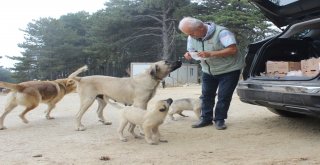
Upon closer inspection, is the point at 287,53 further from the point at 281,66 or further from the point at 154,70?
the point at 154,70

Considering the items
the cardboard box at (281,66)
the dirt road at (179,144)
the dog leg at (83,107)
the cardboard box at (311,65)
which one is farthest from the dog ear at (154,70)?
the cardboard box at (311,65)

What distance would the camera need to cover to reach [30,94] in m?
7.64

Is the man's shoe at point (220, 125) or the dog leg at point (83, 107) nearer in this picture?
the man's shoe at point (220, 125)

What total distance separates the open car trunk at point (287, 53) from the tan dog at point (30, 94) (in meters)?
3.97

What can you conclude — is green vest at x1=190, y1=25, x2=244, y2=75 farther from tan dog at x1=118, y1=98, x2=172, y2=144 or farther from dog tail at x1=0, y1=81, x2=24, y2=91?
dog tail at x1=0, y1=81, x2=24, y2=91

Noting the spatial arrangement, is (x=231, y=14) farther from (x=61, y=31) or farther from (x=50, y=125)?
(x=50, y=125)

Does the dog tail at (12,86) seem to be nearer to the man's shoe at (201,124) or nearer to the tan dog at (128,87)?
the tan dog at (128,87)

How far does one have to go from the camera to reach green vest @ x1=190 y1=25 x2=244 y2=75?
6.23 m

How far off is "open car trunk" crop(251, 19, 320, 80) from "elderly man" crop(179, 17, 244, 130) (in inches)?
13.2

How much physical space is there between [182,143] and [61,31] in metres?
40.2

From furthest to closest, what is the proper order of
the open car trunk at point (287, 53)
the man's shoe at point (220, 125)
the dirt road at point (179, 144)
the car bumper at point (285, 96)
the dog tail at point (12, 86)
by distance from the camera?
1. the dog tail at point (12, 86)
2. the man's shoe at point (220, 125)
3. the open car trunk at point (287, 53)
4. the car bumper at point (285, 96)
5. the dirt road at point (179, 144)

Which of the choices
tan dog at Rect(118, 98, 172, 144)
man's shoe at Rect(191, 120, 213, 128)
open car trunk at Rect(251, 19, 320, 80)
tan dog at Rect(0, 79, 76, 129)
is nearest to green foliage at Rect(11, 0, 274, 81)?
tan dog at Rect(0, 79, 76, 129)

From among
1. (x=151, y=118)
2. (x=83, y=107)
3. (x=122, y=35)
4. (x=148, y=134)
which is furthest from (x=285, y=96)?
(x=122, y=35)

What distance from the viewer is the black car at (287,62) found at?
492 cm
